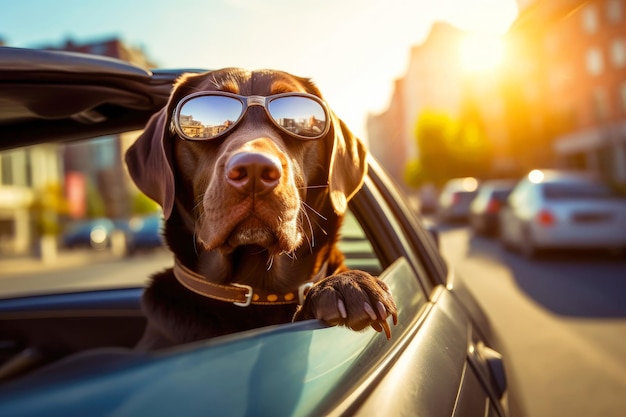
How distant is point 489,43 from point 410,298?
4.22 feet

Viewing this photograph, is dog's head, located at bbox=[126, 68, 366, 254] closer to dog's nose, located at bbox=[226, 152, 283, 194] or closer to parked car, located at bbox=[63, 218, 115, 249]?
dog's nose, located at bbox=[226, 152, 283, 194]

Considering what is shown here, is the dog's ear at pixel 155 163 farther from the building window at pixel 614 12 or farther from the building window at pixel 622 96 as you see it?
the building window at pixel 622 96

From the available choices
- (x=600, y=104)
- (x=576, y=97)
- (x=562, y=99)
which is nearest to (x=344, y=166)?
(x=600, y=104)

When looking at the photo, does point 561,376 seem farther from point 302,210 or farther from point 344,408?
point 344,408

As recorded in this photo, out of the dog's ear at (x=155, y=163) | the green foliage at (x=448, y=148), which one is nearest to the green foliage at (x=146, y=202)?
the dog's ear at (x=155, y=163)

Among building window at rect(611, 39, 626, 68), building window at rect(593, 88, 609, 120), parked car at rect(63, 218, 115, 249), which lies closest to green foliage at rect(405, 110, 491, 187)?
building window at rect(593, 88, 609, 120)

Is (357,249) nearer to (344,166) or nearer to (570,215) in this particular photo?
(344,166)

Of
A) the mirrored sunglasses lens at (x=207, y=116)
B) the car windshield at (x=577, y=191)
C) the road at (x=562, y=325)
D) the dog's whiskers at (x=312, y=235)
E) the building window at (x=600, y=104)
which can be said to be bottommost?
the road at (x=562, y=325)

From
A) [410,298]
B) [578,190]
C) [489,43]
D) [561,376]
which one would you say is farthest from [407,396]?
[578,190]

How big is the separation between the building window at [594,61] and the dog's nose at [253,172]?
4424 centimetres

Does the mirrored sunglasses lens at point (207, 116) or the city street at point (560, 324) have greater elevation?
the mirrored sunglasses lens at point (207, 116)

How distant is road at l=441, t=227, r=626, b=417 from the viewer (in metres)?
3.76

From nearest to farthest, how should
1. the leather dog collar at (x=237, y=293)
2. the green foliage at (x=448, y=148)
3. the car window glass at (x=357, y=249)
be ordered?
1. the leather dog collar at (x=237, y=293)
2. the car window glass at (x=357, y=249)
3. the green foliage at (x=448, y=148)

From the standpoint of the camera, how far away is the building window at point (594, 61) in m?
38.4
